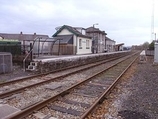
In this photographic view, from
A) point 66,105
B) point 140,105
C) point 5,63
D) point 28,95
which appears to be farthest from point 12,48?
point 140,105

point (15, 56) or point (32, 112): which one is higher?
point (15, 56)

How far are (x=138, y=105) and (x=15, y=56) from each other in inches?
456

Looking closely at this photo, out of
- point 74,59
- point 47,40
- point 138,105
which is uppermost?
point 47,40

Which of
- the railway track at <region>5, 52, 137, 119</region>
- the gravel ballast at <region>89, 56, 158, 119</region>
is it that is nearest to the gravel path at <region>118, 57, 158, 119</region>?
the gravel ballast at <region>89, 56, 158, 119</region>

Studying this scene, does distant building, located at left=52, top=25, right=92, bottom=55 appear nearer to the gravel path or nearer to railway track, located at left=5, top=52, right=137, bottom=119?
railway track, located at left=5, top=52, right=137, bottom=119

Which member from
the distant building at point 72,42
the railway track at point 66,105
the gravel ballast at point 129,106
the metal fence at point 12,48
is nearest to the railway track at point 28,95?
the railway track at point 66,105

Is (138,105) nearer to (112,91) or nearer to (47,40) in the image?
(112,91)

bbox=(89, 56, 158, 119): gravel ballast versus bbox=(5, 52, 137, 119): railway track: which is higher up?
bbox=(5, 52, 137, 119): railway track

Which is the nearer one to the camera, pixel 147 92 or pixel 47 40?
pixel 147 92

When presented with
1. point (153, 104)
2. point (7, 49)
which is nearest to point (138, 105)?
point (153, 104)

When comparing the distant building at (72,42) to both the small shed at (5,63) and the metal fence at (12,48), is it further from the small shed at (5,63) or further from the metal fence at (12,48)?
the small shed at (5,63)

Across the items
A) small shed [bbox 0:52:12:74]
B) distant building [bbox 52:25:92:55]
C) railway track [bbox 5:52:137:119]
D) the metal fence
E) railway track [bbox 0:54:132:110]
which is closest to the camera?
railway track [bbox 5:52:137:119]

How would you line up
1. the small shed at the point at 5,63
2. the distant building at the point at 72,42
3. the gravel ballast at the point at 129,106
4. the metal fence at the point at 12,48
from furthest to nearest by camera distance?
1. the distant building at the point at 72,42
2. the metal fence at the point at 12,48
3. the small shed at the point at 5,63
4. the gravel ballast at the point at 129,106

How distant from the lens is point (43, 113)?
4.62 meters
